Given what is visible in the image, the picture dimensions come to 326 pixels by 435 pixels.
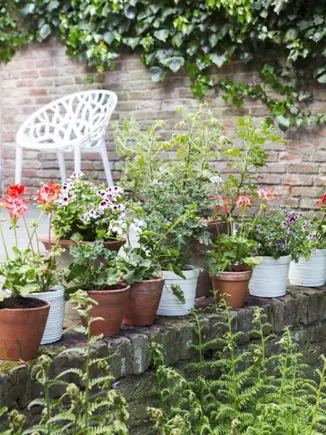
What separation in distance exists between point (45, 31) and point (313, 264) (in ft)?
12.3

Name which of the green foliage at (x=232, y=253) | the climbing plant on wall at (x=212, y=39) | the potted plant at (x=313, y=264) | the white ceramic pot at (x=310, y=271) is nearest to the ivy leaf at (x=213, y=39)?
the climbing plant on wall at (x=212, y=39)

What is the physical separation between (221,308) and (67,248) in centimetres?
64

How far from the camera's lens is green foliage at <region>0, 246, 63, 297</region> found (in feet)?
6.83

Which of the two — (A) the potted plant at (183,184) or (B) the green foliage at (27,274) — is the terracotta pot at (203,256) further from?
(B) the green foliage at (27,274)

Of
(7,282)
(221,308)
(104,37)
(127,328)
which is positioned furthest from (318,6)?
(7,282)

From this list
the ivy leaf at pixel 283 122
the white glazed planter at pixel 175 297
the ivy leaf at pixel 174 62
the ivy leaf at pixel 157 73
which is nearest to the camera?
the white glazed planter at pixel 175 297

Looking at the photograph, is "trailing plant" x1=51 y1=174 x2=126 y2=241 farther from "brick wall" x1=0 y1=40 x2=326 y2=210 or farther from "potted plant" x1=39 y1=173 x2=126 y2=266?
"brick wall" x1=0 y1=40 x2=326 y2=210

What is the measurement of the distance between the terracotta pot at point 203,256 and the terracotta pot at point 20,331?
34.0 inches

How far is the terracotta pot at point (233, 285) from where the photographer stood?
2.79 meters

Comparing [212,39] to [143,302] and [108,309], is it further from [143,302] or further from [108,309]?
[108,309]

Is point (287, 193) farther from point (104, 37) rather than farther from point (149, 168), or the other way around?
point (149, 168)

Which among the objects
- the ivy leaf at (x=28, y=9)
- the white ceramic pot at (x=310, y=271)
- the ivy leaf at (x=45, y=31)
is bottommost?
the white ceramic pot at (x=310, y=271)

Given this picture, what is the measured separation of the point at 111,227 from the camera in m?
2.45

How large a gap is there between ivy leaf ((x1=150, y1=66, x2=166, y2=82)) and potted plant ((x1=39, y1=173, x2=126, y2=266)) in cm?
305
